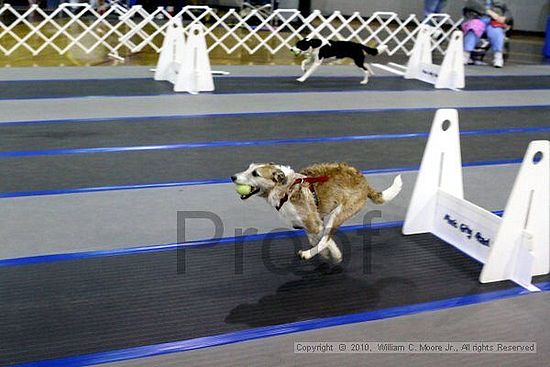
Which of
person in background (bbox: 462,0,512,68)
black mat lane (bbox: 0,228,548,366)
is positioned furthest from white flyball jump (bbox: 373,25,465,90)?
black mat lane (bbox: 0,228,548,366)

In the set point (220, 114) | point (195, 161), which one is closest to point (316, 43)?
point (220, 114)

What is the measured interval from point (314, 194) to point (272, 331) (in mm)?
697

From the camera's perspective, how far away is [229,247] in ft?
10.1

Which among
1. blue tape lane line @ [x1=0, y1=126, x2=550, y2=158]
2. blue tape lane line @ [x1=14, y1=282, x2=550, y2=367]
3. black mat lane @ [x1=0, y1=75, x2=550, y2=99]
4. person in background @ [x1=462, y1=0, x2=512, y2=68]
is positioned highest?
person in background @ [x1=462, y1=0, x2=512, y2=68]

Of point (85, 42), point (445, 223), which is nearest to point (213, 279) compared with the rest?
point (445, 223)

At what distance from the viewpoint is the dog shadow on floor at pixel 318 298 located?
2461 millimetres

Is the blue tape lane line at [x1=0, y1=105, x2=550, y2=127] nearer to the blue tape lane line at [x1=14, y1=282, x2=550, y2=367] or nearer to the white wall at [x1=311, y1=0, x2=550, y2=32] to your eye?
the blue tape lane line at [x1=14, y1=282, x2=550, y2=367]

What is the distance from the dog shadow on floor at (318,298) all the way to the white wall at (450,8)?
542 inches

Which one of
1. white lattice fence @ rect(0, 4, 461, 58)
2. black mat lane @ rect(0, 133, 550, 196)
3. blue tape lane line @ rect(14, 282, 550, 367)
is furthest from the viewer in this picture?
white lattice fence @ rect(0, 4, 461, 58)

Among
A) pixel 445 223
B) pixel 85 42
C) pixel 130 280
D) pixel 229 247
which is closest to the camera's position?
pixel 130 280

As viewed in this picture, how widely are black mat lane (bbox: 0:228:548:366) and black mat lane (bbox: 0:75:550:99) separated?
4106mm

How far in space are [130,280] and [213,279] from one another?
367 millimetres

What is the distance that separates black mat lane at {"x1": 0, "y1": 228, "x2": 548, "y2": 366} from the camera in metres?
2.29

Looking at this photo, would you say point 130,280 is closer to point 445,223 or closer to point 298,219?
point 298,219
